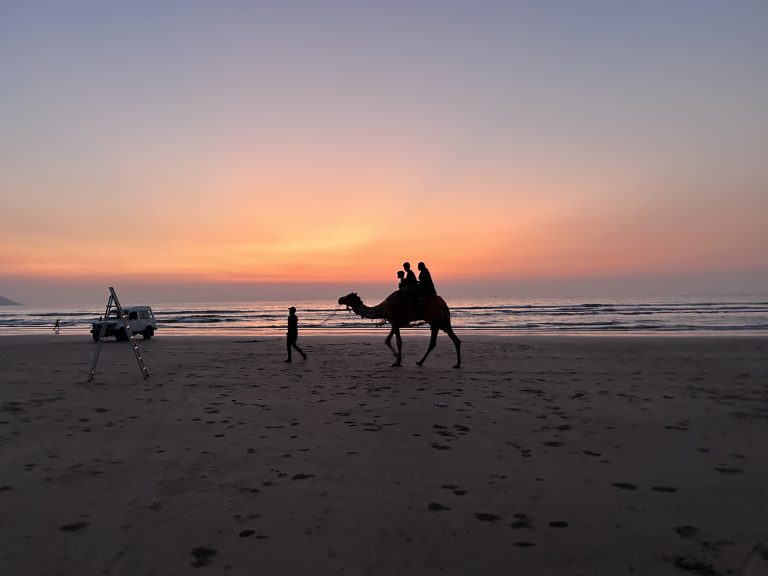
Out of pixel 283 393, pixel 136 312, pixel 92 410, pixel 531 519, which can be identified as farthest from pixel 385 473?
pixel 136 312

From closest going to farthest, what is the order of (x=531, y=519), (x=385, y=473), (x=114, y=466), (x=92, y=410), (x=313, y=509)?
(x=531, y=519) < (x=313, y=509) < (x=385, y=473) < (x=114, y=466) < (x=92, y=410)

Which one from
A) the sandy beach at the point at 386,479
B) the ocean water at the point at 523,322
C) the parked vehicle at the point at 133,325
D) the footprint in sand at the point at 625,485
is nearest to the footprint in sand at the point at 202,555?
the sandy beach at the point at 386,479

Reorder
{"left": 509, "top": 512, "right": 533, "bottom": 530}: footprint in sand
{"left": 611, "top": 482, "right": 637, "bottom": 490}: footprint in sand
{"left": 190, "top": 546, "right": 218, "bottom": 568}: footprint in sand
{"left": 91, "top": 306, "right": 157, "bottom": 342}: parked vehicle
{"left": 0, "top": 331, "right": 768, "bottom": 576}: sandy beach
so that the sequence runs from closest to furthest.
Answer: {"left": 190, "top": 546, "right": 218, "bottom": 568}: footprint in sand
{"left": 0, "top": 331, "right": 768, "bottom": 576}: sandy beach
{"left": 509, "top": 512, "right": 533, "bottom": 530}: footprint in sand
{"left": 611, "top": 482, "right": 637, "bottom": 490}: footprint in sand
{"left": 91, "top": 306, "right": 157, "bottom": 342}: parked vehicle

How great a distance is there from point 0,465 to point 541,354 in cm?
1570

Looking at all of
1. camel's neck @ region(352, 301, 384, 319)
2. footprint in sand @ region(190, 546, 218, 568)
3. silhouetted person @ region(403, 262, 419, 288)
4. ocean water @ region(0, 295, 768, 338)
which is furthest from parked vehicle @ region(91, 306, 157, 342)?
footprint in sand @ region(190, 546, 218, 568)

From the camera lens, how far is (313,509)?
4434mm

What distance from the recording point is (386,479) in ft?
16.9

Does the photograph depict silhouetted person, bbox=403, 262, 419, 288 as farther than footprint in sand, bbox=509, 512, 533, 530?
Yes

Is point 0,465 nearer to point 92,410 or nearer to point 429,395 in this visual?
point 92,410

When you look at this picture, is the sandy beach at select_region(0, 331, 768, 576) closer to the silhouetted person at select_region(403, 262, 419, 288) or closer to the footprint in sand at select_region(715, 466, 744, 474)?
the footprint in sand at select_region(715, 466, 744, 474)

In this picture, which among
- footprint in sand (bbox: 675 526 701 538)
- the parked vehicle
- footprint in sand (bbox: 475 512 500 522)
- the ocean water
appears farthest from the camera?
the ocean water

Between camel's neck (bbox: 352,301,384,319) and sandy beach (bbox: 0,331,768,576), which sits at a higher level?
camel's neck (bbox: 352,301,384,319)

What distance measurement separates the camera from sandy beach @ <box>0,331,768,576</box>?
362 centimetres

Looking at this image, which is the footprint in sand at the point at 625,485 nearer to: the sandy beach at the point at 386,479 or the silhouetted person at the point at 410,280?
the sandy beach at the point at 386,479
